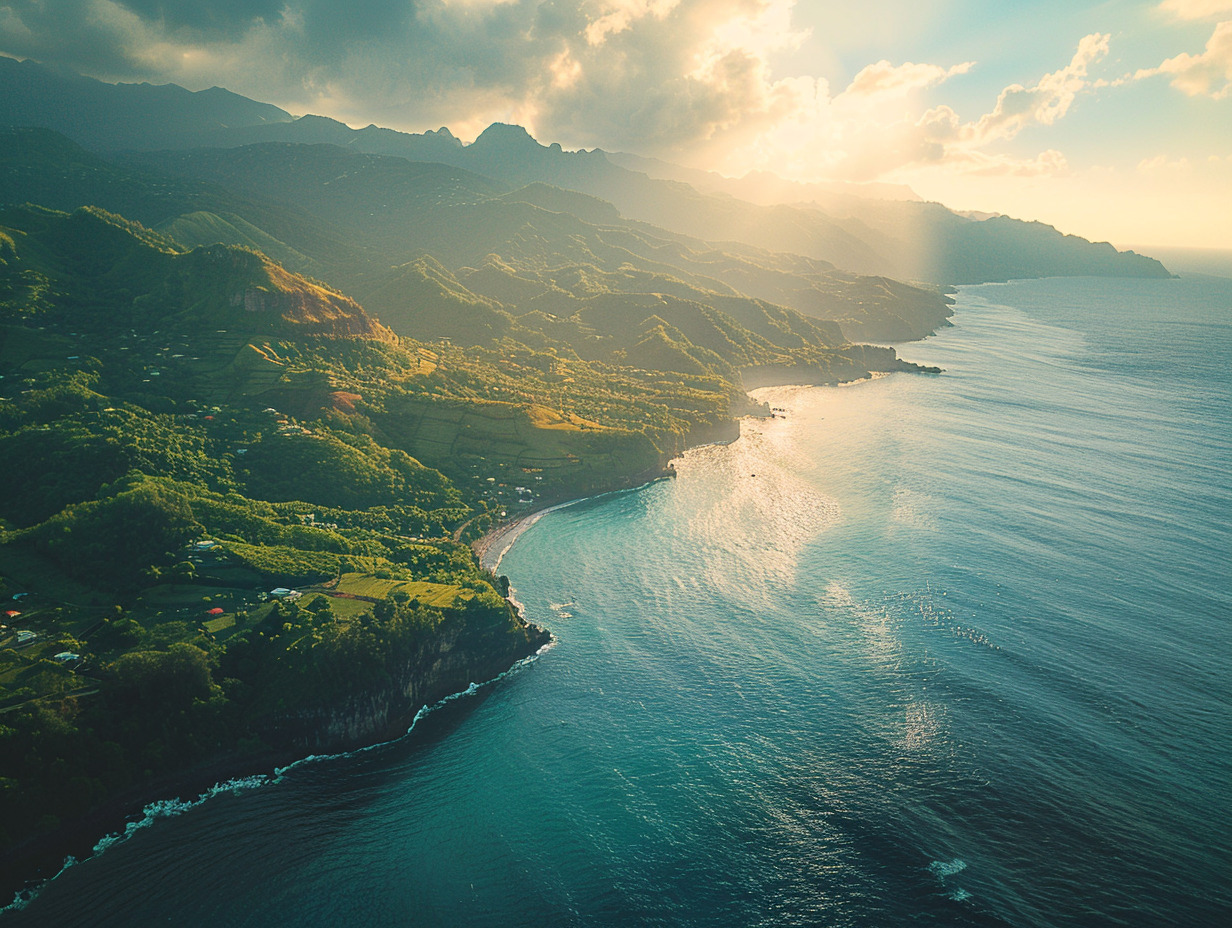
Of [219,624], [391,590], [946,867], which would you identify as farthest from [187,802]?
[946,867]

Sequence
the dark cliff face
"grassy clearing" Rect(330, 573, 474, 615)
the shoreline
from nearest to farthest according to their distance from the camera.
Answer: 1. the shoreline
2. the dark cliff face
3. "grassy clearing" Rect(330, 573, 474, 615)

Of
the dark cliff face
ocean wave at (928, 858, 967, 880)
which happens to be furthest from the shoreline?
ocean wave at (928, 858, 967, 880)

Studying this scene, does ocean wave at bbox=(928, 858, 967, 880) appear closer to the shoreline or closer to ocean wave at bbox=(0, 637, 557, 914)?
ocean wave at bbox=(0, 637, 557, 914)

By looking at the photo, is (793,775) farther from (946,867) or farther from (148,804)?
(148,804)

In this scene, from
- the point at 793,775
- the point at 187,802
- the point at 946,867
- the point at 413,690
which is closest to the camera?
the point at 946,867

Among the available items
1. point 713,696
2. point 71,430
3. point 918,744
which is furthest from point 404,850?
point 71,430

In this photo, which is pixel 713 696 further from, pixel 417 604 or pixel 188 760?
pixel 188 760
